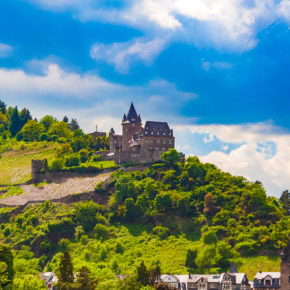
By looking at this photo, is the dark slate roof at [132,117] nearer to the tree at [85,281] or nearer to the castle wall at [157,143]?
the castle wall at [157,143]

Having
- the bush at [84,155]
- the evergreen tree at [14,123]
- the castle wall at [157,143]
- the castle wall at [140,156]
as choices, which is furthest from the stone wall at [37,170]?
the evergreen tree at [14,123]

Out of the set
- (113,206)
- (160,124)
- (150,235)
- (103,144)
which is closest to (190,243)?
(150,235)

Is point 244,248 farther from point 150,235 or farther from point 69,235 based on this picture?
point 69,235

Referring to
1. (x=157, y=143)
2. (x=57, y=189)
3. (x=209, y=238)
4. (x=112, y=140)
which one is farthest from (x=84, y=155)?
(x=209, y=238)

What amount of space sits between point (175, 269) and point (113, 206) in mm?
25372

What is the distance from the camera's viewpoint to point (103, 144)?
6521 inches

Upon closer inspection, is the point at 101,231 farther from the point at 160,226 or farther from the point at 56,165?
the point at 56,165

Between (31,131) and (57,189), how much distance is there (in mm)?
51163

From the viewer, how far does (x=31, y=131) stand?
18638cm

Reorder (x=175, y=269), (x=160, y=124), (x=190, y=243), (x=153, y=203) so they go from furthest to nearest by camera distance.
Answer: (x=160, y=124)
(x=153, y=203)
(x=190, y=243)
(x=175, y=269)

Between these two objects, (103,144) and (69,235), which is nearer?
(69,235)

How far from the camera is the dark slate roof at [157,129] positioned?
140 metres

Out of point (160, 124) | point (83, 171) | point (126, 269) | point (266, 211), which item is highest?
point (160, 124)

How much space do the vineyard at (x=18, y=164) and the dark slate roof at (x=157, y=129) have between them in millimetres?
29418
